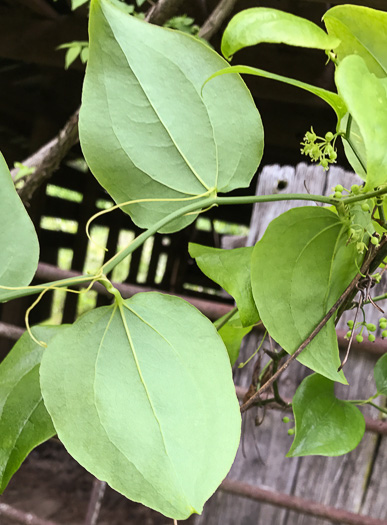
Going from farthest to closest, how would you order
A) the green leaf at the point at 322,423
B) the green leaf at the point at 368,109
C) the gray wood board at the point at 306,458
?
the gray wood board at the point at 306,458 < the green leaf at the point at 322,423 < the green leaf at the point at 368,109

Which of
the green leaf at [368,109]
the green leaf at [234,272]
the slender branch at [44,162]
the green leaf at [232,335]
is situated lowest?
the slender branch at [44,162]

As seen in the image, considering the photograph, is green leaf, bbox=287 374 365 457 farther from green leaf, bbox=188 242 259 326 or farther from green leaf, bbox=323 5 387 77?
green leaf, bbox=323 5 387 77

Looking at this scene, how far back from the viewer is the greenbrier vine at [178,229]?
190 millimetres

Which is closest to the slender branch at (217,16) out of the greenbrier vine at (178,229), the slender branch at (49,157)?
the slender branch at (49,157)

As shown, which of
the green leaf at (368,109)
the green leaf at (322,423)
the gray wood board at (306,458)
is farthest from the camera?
the gray wood board at (306,458)

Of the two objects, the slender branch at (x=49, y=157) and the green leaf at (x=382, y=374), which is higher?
the green leaf at (x=382, y=374)

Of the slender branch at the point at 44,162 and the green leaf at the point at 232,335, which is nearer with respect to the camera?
the green leaf at the point at 232,335

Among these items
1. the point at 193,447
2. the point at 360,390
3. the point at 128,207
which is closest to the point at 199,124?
the point at 128,207

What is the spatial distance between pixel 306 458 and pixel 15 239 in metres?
0.61

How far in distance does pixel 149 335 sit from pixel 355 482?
0.61 m

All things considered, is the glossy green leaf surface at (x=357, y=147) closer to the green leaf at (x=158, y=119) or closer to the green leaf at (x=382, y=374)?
the green leaf at (x=158, y=119)

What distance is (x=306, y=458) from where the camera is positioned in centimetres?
68

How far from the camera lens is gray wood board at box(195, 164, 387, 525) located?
66 centimetres

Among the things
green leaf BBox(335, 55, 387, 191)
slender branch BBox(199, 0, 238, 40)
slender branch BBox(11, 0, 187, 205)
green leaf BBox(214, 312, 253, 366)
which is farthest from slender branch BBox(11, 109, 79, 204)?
green leaf BBox(335, 55, 387, 191)
